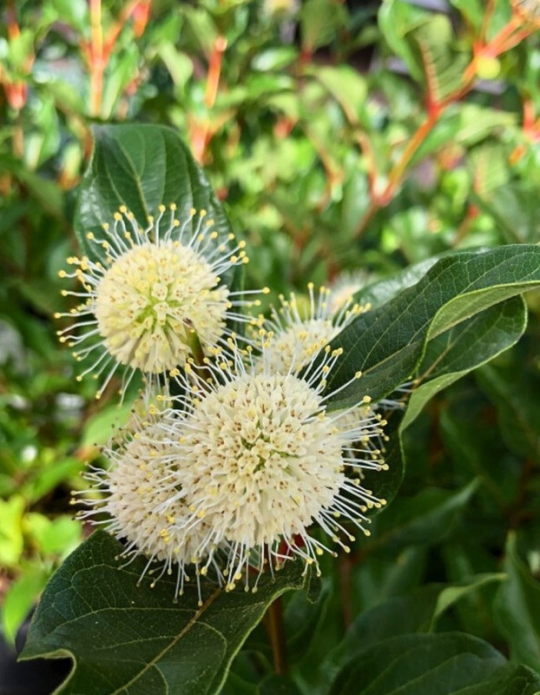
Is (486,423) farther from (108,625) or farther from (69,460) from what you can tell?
(108,625)

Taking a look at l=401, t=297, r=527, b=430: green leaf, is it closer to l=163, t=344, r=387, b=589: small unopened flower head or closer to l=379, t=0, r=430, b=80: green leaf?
l=163, t=344, r=387, b=589: small unopened flower head

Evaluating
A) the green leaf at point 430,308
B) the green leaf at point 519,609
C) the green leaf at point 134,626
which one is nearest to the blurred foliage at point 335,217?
the green leaf at point 519,609

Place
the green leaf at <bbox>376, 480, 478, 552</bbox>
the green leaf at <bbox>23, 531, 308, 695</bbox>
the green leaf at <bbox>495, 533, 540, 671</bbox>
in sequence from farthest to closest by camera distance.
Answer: the green leaf at <bbox>376, 480, 478, 552</bbox>
the green leaf at <bbox>495, 533, 540, 671</bbox>
the green leaf at <bbox>23, 531, 308, 695</bbox>

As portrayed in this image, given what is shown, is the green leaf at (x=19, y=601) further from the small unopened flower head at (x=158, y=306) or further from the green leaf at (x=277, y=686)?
the small unopened flower head at (x=158, y=306)

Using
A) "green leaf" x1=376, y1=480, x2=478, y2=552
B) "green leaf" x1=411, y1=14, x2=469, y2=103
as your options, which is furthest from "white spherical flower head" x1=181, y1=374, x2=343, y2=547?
"green leaf" x1=411, y1=14, x2=469, y2=103

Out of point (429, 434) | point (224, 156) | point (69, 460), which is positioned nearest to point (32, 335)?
point (69, 460)
